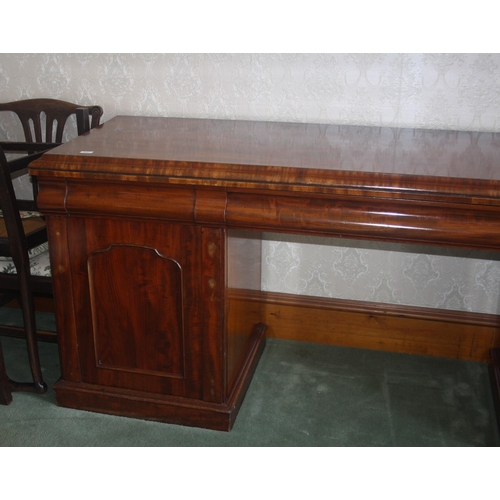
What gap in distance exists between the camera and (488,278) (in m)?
2.36

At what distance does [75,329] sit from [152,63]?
1.05 meters

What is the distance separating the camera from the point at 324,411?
7.03 feet

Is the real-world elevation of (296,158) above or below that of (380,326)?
above

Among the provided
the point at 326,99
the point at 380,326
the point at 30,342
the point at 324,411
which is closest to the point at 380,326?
the point at 380,326

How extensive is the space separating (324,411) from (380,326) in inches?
19.9

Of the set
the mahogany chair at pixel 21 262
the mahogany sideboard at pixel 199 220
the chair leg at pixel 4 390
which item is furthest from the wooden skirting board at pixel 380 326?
the chair leg at pixel 4 390

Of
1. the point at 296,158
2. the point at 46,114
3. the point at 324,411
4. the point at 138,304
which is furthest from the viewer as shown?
the point at 46,114

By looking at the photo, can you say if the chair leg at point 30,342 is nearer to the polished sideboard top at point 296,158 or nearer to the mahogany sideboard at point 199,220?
the mahogany sideboard at point 199,220

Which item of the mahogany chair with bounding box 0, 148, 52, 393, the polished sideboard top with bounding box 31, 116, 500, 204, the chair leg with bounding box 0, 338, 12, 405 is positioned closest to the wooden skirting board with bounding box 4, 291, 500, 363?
the polished sideboard top with bounding box 31, 116, 500, 204

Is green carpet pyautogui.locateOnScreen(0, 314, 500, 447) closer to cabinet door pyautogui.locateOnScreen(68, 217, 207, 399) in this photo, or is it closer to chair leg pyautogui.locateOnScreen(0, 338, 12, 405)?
chair leg pyautogui.locateOnScreen(0, 338, 12, 405)

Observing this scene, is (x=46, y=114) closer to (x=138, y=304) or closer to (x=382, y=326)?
(x=138, y=304)

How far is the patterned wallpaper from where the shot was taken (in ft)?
7.08

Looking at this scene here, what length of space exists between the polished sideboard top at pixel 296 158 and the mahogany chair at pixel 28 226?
7.4 inches

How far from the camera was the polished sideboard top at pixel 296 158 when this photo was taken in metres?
1.63
